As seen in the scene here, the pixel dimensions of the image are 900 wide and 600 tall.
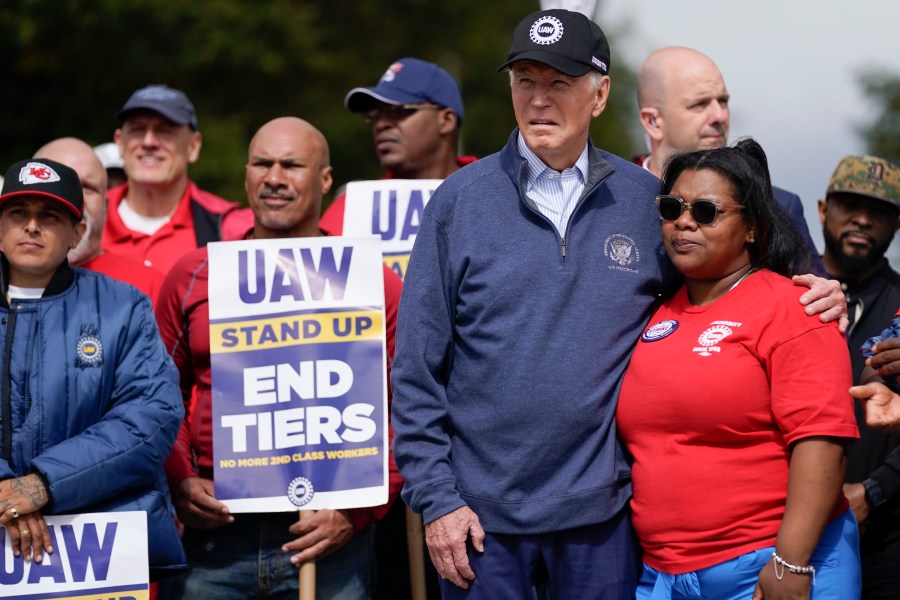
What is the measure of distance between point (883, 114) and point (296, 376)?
18.9 metres

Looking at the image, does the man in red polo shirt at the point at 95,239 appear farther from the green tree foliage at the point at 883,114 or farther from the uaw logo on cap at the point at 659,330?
the green tree foliage at the point at 883,114

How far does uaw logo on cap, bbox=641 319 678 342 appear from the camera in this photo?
4.46 metres

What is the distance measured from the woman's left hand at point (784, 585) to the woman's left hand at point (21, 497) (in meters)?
2.44

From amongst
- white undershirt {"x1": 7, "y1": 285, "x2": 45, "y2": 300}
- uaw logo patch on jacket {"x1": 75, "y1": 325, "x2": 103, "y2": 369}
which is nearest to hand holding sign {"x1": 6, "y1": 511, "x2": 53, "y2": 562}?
uaw logo patch on jacket {"x1": 75, "y1": 325, "x2": 103, "y2": 369}

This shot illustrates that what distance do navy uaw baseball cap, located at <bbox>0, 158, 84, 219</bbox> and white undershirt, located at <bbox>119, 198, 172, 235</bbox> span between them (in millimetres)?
2005

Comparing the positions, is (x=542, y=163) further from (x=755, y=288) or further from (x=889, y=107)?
(x=889, y=107)

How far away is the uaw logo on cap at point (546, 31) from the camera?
454cm

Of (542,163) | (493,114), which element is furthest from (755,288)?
(493,114)

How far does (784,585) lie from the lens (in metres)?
4.14

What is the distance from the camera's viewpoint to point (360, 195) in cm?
642

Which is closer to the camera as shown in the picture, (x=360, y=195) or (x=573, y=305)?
(x=573, y=305)

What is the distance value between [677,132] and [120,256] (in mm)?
2620

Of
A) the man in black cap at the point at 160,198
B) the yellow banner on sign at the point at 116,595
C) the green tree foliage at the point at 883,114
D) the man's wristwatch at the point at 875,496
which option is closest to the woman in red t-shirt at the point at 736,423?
the man's wristwatch at the point at 875,496

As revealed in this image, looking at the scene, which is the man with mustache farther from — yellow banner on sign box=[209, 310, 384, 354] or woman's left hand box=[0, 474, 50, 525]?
woman's left hand box=[0, 474, 50, 525]
